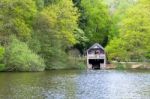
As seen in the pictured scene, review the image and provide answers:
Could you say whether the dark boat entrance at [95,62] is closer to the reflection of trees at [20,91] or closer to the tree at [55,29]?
the tree at [55,29]

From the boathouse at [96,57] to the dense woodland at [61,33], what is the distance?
1692 mm

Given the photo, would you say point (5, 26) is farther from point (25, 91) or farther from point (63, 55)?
point (25, 91)

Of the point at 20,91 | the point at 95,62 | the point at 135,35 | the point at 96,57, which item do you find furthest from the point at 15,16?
the point at 20,91

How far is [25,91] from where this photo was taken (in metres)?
32.7

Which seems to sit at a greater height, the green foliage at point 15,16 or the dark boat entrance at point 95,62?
the green foliage at point 15,16

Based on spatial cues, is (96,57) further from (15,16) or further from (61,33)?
(15,16)

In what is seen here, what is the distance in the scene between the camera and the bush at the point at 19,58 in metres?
58.7

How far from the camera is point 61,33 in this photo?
6875 centimetres

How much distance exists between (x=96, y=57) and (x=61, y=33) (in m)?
12.3

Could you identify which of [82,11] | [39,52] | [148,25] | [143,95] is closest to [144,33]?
[148,25]

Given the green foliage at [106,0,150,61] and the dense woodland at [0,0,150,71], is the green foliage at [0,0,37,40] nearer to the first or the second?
the dense woodland at [0,0,150,71]

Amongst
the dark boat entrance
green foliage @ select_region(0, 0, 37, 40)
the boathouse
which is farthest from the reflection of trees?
the dark boat entrance

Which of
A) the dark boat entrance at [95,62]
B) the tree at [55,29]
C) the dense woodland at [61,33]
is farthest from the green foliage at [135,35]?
the tree at [55,29]

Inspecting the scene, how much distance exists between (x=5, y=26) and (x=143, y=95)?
3353 centimetres
